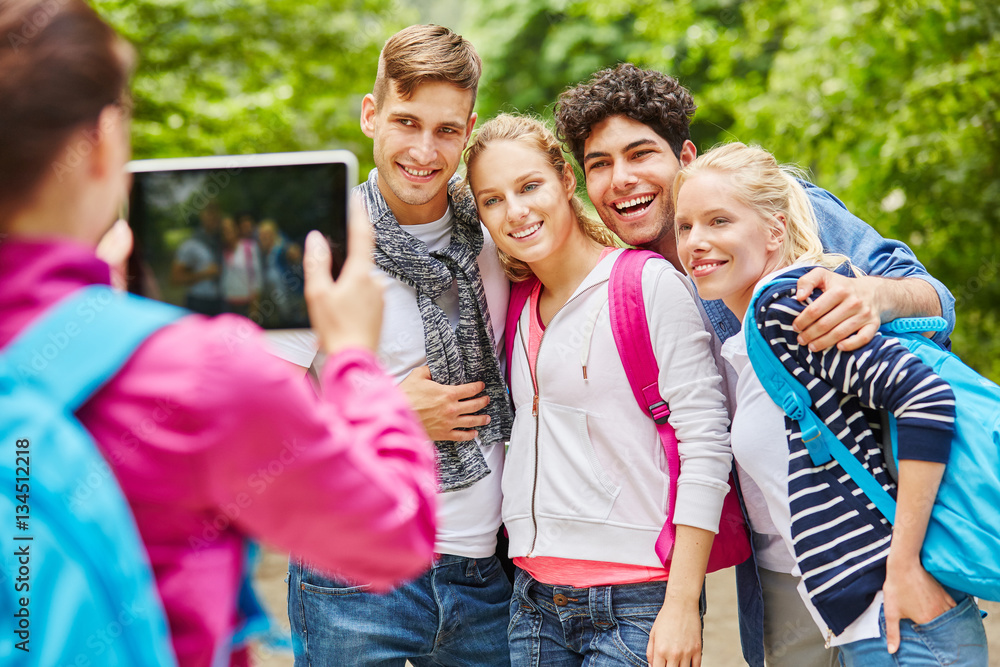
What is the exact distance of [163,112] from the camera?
809 cm

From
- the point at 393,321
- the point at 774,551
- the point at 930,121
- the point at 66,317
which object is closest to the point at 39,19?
the point at 66,317

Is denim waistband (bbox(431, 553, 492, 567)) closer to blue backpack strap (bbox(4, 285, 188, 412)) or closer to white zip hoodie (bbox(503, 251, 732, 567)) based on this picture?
white zip hoodie (bbox(503, 251, 732, 567))

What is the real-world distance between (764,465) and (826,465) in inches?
7.8

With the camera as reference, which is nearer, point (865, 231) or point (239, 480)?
point (239, 480)

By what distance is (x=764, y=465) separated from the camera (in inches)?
88.3

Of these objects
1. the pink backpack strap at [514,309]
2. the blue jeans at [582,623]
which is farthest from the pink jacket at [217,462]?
the pink backpack strap at [514,309]

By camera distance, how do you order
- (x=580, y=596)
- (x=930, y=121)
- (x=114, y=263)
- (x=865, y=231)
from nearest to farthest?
(x=114, y=263) → (x=580, y=596) → (x=865, y=231) → (x=930, y=121)

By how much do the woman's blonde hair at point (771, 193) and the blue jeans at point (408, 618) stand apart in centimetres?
135

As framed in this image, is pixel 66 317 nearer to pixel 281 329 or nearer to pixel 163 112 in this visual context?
pixel 281 329

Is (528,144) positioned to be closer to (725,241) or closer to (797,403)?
(725,241)

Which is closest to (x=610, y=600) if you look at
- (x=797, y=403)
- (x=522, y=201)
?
(x=797, y=403)

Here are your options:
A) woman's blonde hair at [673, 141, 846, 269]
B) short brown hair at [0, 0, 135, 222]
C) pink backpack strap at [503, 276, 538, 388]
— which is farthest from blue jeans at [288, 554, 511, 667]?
short brown hair at [0, 0, 135, 222]

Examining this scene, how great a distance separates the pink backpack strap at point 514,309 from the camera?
2.73 meters

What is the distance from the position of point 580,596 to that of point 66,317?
1.74 meters
